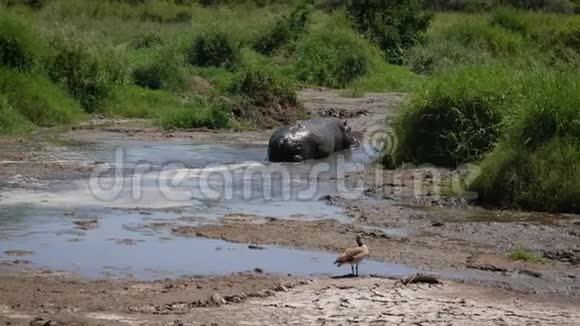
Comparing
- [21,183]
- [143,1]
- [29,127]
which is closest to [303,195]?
[21,183]

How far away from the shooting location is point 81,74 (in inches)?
984

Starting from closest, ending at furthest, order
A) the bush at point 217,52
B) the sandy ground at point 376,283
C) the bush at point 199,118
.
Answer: the sandy ground at point 376,283, the bush at point 199,118, the bush at point 217,52

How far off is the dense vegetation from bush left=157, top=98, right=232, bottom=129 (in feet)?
0.11

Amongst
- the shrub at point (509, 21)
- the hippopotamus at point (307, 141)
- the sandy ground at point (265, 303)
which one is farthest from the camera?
the shrub at point (509, 21)

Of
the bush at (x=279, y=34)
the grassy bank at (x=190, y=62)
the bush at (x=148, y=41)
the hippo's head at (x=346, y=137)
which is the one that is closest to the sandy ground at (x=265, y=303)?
the hippo's head at (x=346, y=137)

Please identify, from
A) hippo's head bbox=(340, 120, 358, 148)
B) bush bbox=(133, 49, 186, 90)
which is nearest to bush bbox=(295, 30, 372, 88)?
bush bbox=(133, 49, 186, 90)

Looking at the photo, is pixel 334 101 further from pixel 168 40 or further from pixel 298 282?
pixel 298 282

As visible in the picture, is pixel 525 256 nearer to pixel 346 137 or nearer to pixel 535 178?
pixel 535 178

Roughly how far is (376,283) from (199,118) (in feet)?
46.8

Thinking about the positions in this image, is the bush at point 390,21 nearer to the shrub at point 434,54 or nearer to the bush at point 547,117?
the shrub at point 434,54

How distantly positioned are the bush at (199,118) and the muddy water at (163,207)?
2540mm

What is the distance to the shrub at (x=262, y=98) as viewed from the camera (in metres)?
24.2

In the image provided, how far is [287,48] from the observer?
36094mm

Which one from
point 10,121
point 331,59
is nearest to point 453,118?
point 10,121
